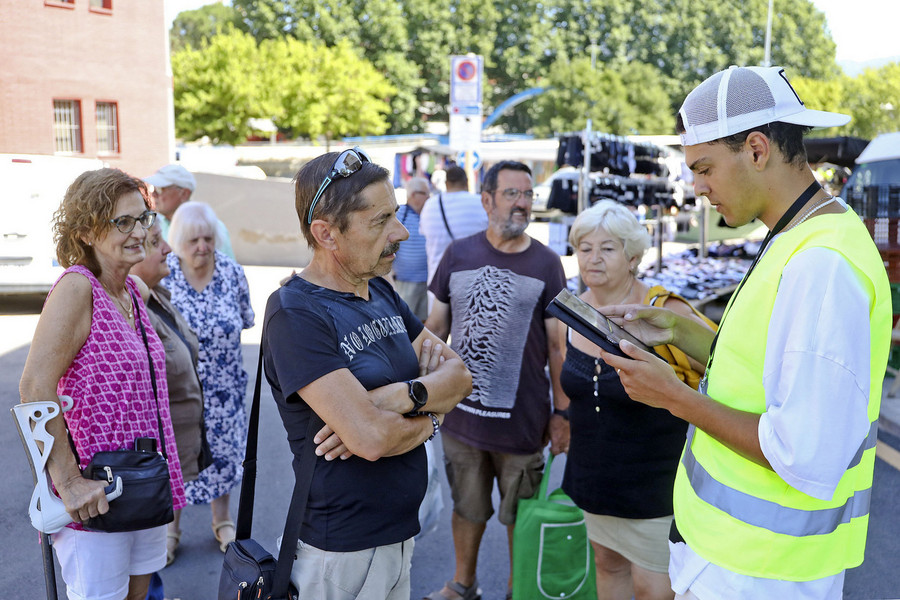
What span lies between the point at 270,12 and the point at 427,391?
61349 millimetres

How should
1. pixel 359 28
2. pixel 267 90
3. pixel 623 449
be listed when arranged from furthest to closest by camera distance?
pixel 359 28
pixel 267 90
pixel 623 449

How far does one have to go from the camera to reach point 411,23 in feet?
199

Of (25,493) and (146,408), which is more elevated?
(146,408)

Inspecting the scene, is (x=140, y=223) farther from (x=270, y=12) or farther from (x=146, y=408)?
(x=270, y=12)

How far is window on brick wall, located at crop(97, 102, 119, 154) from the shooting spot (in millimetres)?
23953

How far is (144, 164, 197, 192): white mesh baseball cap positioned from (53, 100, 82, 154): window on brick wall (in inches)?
781

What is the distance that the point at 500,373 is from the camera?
12.6ft

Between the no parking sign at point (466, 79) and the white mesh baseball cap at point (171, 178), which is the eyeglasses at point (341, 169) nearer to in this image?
the white mesh baseball cap at point (171, 178)

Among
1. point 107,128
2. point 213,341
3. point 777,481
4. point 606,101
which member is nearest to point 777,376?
point 777,481

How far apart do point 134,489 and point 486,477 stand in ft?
6.08

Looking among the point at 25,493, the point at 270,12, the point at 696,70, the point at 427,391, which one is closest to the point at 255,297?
the point at 25,493

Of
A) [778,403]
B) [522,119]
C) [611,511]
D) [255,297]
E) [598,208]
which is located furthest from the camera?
[522,119]

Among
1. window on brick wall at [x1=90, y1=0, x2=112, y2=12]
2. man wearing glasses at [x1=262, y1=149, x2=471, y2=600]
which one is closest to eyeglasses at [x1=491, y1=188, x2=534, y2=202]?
man wearing glasses at [x1=262, y1=149, x2=471, y2=600]

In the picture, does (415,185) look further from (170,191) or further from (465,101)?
(465,101)
